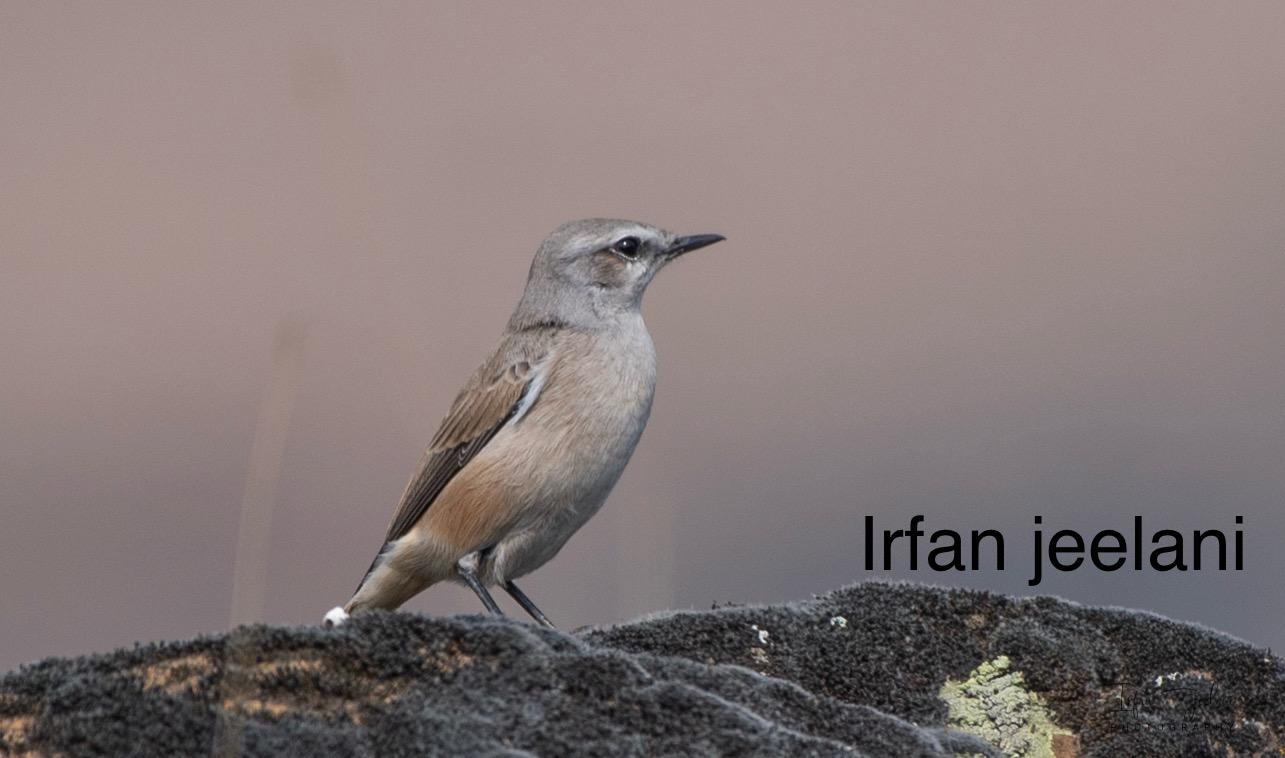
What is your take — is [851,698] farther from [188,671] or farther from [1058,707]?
[188,671]

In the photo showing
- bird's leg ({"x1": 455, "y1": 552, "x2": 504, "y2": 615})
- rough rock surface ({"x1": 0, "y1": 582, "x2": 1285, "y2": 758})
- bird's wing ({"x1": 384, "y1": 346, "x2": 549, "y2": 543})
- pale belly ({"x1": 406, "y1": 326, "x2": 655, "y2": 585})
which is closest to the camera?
rough rock surface ({"x1": 0, "y1": 582, "x2": 1285, "y2": 758})

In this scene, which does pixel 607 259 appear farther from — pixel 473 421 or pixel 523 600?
pixel 523 600

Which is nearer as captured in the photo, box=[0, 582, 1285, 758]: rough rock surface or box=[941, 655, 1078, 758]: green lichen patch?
box=[0, 582, 1285, 758]: rough rock surface

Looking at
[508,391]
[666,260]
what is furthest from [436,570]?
[666,260]

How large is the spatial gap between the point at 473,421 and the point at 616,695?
3.67 metres

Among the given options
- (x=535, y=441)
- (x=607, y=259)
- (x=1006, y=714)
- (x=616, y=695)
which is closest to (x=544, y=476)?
(x=535, y=441)

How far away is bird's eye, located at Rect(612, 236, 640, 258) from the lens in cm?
792

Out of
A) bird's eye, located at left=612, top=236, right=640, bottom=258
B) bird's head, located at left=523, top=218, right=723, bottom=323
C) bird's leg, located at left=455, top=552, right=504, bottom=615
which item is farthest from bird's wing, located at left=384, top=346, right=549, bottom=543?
bird's eye, located at left=612, top=236, right=640, bottom=258

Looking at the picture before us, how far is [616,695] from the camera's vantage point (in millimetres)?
3877

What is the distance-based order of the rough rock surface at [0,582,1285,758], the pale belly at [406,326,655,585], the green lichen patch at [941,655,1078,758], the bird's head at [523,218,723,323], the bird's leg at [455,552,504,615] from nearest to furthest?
the rough rock surface at [0,582,1285,758] < the green lichen patch at [941,655,1078,758] < the pale belly at [406,326,655,585] < the bird's leg at [455,552,504,615] < the bird's head at [523,218,723,323]

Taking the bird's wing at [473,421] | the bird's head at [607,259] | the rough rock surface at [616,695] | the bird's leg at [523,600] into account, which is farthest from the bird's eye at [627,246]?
the rough rock surface at [616,695]

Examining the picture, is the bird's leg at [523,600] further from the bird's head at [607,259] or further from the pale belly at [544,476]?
the bird's head at [607,259]

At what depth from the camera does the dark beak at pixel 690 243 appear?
7910 mm

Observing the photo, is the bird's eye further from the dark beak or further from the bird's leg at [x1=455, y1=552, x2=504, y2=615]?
the bird's leg at [x1=455, y1=552, x2=504, y2=615]
